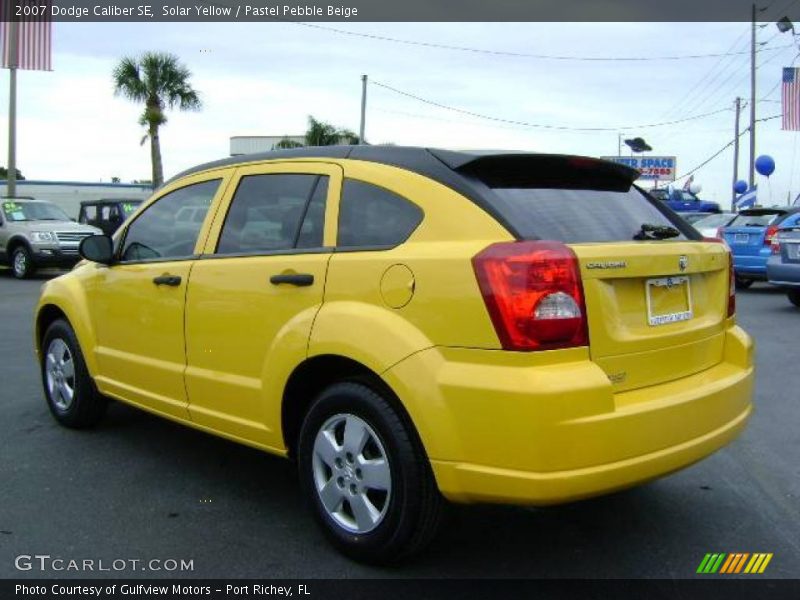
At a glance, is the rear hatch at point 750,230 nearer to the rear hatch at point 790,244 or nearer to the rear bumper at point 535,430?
the rear hatch at point 790,244

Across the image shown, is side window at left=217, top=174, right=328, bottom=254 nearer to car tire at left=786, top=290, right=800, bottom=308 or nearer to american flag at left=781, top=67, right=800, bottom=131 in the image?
car tire at left=786, top=290, right=800, bottom=308

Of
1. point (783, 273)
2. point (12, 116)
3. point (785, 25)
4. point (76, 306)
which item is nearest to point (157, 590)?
point (76, 306)

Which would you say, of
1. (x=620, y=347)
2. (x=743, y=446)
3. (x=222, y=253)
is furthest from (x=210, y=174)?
(x=743, y=446)

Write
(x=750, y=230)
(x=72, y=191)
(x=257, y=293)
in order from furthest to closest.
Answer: (x=72, y=191)
(x=750, y=230)
(x=257, y=293)

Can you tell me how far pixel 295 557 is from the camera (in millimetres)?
3361

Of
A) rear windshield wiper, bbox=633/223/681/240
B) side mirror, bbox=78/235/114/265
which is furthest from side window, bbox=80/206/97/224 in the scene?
rear windshield wiper, bbox=633/223/681/240

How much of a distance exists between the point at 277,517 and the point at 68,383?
2.19 metres

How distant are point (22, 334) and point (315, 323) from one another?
22.9ft

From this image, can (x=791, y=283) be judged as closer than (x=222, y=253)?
No

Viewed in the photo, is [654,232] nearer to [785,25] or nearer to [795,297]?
[795,297]

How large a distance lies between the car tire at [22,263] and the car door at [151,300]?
514 inches

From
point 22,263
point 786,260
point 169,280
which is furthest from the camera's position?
point 22,263

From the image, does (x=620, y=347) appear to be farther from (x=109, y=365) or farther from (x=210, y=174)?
(x=109, y=365)

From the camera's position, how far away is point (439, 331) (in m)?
2.96
